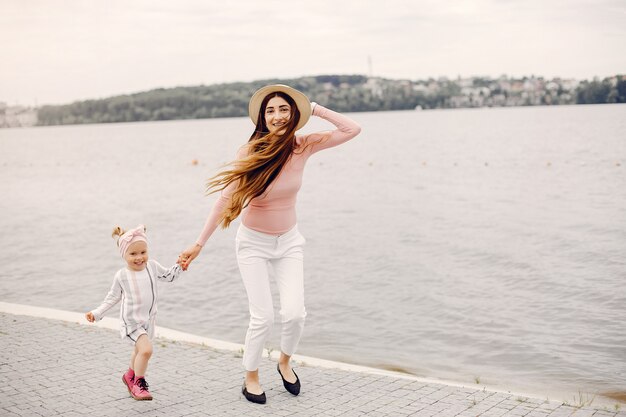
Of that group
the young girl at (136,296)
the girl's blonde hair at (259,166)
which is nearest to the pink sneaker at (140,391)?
the young girl at (136,296)

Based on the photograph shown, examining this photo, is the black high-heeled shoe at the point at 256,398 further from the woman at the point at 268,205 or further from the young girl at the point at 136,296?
the young girl at the point at 136,296

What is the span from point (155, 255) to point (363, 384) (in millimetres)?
12139

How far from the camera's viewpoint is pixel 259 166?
221 inches

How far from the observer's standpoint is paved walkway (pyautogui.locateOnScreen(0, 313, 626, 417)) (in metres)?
5.64

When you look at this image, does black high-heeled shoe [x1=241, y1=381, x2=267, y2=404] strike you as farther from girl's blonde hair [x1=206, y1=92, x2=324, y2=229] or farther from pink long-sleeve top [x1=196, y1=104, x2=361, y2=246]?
girl's blonde hair [x1=206, y1=92, x2=324, y2=229]

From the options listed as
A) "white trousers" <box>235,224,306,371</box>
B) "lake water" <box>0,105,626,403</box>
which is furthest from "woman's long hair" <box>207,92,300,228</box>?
"lake water" <box>0,105,626,403</box>

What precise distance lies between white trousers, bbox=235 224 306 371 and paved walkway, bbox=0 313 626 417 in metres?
0.52

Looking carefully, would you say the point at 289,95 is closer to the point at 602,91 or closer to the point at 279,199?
the point at 279,199

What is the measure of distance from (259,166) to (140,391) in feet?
6.94

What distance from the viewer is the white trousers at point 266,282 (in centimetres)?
578

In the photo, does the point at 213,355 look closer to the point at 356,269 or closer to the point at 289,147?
the point at 289,147

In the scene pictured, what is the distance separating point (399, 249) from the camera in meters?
17.7

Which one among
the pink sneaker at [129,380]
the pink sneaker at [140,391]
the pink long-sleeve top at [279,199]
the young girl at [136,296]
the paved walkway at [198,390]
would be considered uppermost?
the pink long-sleeve top at [279,199]

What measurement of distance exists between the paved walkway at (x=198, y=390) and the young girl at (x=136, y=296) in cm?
35
